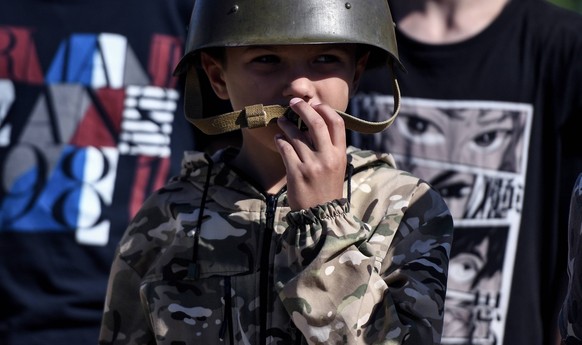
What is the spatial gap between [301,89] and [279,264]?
50 centimetres

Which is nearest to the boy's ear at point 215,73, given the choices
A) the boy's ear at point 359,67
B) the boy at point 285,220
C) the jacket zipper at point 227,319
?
the boy at point 285,220

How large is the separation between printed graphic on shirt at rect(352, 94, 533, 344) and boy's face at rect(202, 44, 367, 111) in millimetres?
1315

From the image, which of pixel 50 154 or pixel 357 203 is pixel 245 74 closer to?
pixel 357 203

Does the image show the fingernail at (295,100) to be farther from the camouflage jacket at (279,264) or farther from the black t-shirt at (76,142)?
the black t-shirt at (76,142)

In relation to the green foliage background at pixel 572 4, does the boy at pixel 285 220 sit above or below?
below

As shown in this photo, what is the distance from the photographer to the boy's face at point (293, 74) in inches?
164

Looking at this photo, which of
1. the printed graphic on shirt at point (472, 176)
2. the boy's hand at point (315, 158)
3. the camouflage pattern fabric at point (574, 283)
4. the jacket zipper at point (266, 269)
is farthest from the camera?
the printed graphic on shirt at point (472, 176)

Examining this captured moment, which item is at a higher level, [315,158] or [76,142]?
[76,142]

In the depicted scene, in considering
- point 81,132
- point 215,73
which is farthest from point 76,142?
point 215,73

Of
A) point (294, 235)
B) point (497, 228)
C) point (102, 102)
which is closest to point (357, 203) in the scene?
point (294, 235)

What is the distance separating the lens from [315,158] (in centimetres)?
401

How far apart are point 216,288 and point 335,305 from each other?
0.48 meters

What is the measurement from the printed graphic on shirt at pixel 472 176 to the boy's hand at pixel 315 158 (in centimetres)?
158

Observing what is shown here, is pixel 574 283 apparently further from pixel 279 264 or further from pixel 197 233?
pixel 197 233
